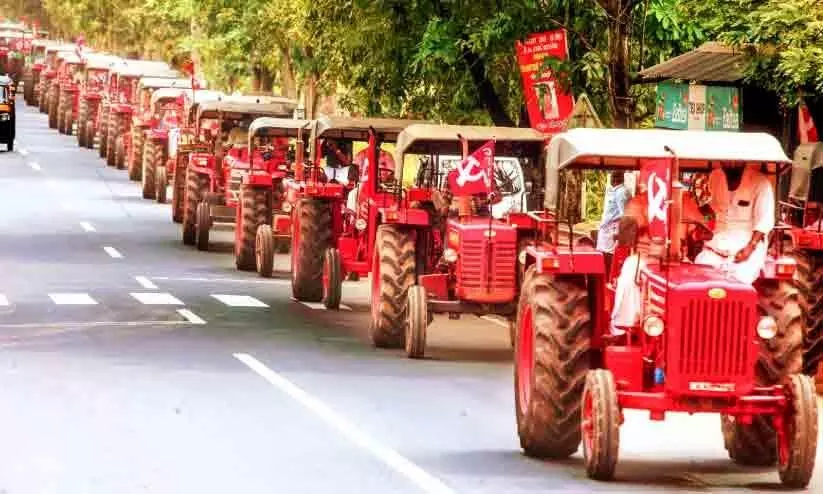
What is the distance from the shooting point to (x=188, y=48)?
6988cm

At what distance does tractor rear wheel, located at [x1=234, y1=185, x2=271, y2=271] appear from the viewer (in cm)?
3734

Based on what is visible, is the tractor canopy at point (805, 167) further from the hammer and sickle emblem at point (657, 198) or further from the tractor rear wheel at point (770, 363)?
the hammer and sickle emblem at point (657, 198)

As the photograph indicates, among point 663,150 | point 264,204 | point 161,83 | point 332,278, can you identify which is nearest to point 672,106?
point 332,278

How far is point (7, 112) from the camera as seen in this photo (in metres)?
71.1

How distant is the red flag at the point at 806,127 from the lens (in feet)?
93.8

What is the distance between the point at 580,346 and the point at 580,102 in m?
14.6

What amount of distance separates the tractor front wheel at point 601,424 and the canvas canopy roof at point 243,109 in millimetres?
25785

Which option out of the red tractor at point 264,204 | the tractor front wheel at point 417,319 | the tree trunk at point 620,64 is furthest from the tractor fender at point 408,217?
the red tractor at point 264,204

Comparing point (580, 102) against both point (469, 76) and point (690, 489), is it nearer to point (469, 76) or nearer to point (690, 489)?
point (469, 76)

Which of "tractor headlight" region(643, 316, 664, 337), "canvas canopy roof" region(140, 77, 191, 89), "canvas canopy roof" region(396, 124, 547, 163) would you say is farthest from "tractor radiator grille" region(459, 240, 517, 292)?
"canvas canopy roof" region(140, 77, 191, 89)

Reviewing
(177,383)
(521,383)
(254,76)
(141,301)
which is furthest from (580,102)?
(254,76)

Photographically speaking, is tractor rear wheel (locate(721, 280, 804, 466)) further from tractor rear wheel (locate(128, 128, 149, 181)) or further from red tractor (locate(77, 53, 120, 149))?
red tractor (locate(77, 53, 120, 149))

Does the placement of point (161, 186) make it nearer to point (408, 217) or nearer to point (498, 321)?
point (498, 321)

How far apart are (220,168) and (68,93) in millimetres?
39217
